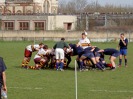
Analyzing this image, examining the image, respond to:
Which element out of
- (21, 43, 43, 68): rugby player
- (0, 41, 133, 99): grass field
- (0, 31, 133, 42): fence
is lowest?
(0, 31, 133, 42): fence

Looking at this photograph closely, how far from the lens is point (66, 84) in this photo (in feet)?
64.5

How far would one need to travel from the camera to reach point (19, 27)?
86.8m

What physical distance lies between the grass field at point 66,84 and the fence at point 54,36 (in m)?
39.3

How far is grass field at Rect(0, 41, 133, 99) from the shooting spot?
1675 cm

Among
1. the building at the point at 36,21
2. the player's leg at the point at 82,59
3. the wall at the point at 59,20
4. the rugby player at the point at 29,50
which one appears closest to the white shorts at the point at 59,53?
the player's leg at the point at 82,59

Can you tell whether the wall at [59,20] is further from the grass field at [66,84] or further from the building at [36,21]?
the grass field at [66,84]

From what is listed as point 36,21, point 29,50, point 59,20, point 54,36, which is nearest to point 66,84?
point 29,50

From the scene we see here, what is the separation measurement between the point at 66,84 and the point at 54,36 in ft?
155

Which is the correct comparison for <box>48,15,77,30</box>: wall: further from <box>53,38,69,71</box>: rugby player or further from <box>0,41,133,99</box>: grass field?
<box>0,41,133,99</box>: grass field

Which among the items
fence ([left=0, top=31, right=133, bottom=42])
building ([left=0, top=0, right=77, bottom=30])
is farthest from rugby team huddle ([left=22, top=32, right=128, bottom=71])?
building ([left=0, top=0, right=77, bottom=30])

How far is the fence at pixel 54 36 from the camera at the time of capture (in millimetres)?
64750

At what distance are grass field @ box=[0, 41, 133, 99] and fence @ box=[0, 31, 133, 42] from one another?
39.3m

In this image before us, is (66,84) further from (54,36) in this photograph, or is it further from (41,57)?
(54,36)

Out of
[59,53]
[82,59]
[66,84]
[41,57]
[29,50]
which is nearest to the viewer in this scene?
[66,84]
